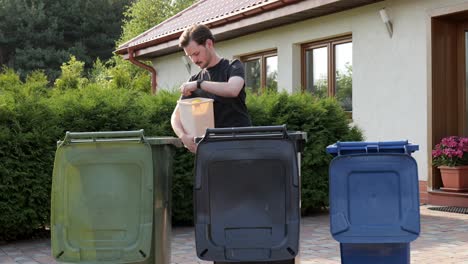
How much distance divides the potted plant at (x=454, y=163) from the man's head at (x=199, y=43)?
5.53 metres

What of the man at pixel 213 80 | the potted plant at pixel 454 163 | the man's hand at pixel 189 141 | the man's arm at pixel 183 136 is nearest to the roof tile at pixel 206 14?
the potted plant at pixel 454 163

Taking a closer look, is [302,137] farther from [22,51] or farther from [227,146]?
[22,51]

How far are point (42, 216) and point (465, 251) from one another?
4.14 metres

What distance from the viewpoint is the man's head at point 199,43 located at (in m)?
4.23

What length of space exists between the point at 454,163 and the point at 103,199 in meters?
6.28

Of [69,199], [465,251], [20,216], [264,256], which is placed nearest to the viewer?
[264,256]

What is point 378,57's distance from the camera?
1022 centimetres

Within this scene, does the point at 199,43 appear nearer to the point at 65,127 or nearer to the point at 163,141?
the point at 163,141

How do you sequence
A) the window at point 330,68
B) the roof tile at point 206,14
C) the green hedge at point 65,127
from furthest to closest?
the roof tile at point 206,14 → the window at point 330,68 → the green hedge at point 65,127

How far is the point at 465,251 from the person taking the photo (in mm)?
5828

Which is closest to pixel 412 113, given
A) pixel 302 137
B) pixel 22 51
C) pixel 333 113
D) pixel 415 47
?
pixel 415 47

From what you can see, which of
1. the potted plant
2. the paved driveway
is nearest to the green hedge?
the paved driveway

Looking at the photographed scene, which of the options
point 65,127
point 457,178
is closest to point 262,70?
point 457,178

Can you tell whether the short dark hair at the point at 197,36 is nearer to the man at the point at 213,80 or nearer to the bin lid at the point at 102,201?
the man at the point at 213,80
